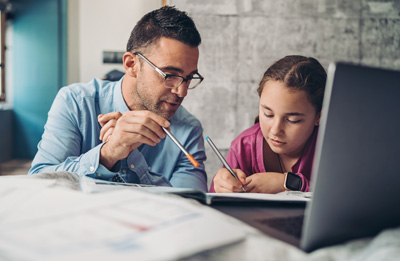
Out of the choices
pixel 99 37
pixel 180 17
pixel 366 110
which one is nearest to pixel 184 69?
pixel 180 17

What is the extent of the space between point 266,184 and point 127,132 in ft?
1.54

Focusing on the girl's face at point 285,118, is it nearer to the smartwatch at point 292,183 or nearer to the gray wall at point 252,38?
the smartwatch at point 292,183

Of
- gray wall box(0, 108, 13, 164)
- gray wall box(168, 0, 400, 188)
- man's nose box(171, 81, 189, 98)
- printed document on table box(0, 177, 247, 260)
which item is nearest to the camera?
printed document on table box(0, 177, 247, 260)

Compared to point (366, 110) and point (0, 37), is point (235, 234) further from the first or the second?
point (0, 37)

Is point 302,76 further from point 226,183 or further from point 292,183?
point 226,183

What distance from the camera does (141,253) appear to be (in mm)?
388

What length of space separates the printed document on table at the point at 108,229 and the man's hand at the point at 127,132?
20.8 inches

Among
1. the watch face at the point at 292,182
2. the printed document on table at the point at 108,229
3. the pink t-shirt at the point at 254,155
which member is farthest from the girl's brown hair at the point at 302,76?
the printed document on table at the point at 108,229

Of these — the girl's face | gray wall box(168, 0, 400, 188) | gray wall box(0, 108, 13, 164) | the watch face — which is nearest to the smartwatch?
the watch face

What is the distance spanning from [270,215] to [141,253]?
0.37m

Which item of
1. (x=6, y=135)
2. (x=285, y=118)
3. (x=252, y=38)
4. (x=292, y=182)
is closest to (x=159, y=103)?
(x=285, y=118)

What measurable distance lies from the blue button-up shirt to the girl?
0.19 meters

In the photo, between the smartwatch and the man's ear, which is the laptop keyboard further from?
the man's ear

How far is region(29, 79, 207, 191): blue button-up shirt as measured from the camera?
1.25m
